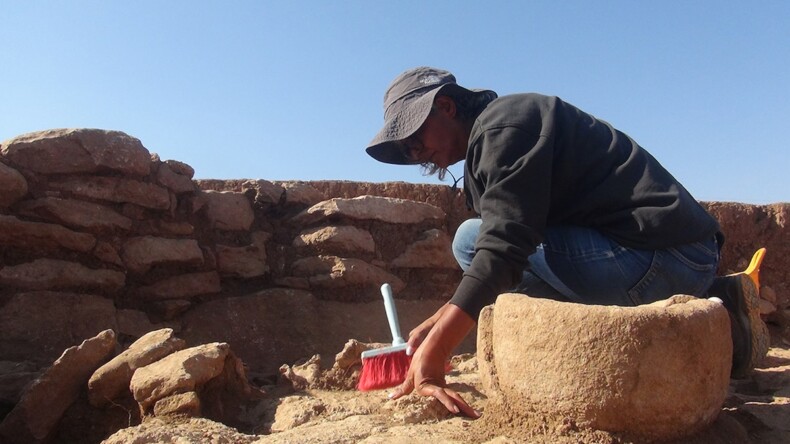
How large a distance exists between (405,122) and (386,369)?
0.93 metres

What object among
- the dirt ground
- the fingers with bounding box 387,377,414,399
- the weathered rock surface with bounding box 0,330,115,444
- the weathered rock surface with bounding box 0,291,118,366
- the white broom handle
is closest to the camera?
the dirt ground

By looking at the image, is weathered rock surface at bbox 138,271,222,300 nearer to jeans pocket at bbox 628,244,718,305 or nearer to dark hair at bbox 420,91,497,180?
dark hair at bbox 420,91,497,180

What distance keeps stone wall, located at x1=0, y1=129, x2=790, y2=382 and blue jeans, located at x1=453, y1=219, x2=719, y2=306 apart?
5.78 feet

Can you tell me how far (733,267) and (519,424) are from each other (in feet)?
12.4

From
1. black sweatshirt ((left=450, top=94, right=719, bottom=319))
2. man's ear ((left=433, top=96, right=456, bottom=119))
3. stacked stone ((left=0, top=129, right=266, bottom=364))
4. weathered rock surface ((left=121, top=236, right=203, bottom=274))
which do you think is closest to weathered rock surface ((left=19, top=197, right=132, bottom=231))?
stacked stone ((left=0, top=129, right=266, bottom=364))

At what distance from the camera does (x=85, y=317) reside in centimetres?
348

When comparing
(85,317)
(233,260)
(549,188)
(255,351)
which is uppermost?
(549,188)

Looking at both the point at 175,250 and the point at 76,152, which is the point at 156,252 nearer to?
the point at 175,250

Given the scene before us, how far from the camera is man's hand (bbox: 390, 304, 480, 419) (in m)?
2.00

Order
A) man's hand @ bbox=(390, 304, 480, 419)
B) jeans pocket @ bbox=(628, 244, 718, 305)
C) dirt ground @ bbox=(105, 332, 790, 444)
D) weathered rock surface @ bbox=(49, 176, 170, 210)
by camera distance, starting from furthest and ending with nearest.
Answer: weathered rock surface @ bbox=(49, 176, 170, 210)
jeans pocket @ bbox=(628, 244, 718, 305)
man's hand @ bbox=(390, 304, 480, 419)
dirt ground @ bbox=(105, 332, 790, 444)

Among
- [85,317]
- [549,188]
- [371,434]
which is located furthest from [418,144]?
[85,317]

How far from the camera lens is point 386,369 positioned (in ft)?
8.54

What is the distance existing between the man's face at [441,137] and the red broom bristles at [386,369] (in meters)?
0.75

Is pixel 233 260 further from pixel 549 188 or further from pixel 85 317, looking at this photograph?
pixel 549 188
